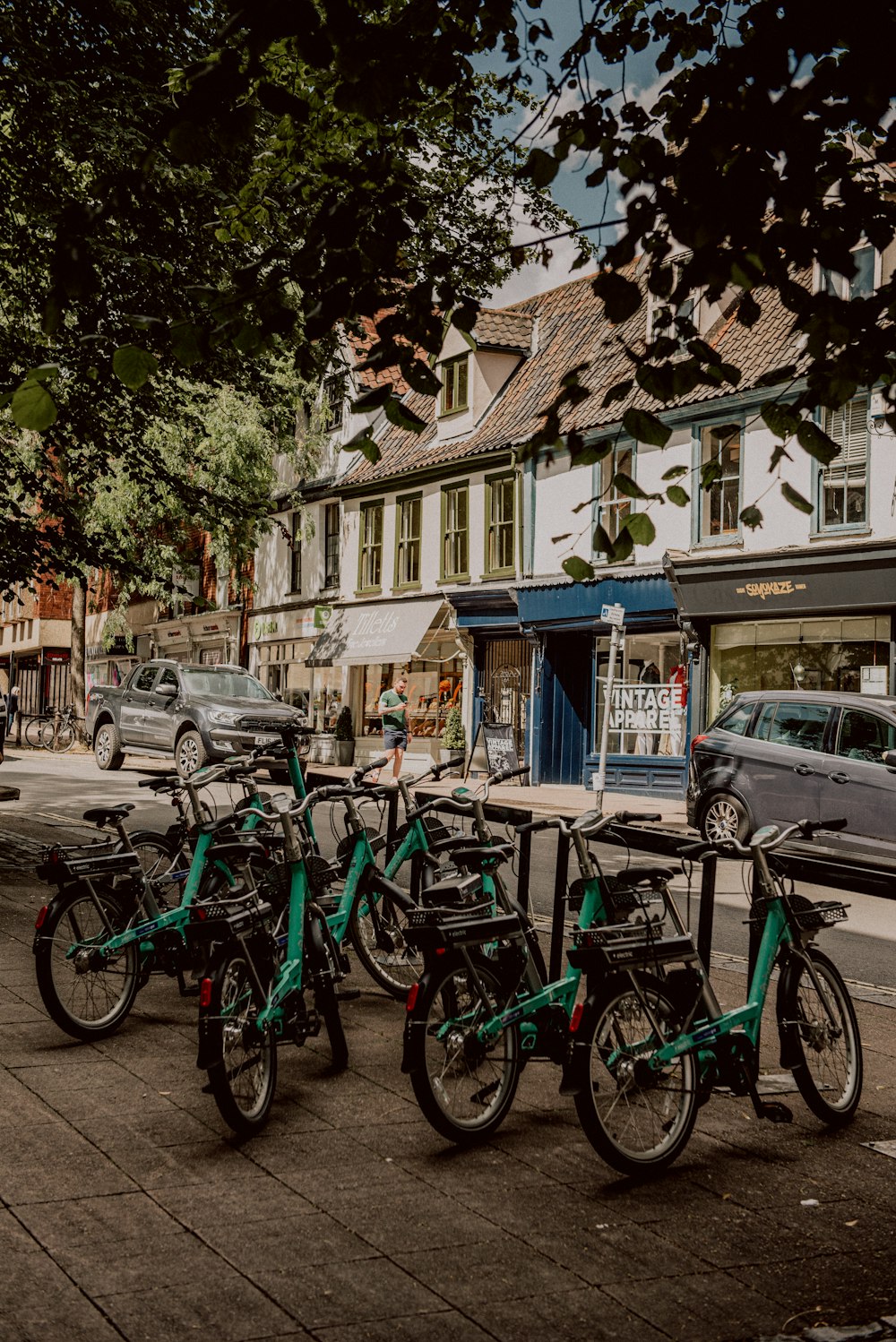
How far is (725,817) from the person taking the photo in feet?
51.4

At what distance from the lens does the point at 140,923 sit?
638 cm

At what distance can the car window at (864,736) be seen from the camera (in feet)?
46.8

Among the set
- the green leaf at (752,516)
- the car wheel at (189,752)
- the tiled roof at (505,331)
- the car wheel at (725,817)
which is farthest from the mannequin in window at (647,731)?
the green leaf at (752,516)

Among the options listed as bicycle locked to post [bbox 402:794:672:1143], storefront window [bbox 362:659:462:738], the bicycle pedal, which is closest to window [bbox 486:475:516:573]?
storefront window [bbox 362:659:462:738]

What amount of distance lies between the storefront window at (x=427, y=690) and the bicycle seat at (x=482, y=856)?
23313mm

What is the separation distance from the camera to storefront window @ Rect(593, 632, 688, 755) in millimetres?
23406

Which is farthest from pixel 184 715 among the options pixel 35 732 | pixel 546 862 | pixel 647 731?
pixel 35 732

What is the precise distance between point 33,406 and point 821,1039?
144 inches

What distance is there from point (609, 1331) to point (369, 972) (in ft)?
13.2

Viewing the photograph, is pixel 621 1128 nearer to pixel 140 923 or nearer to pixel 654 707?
pixel 140 923

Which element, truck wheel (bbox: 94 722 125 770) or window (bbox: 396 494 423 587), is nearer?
truck wheel (bbox: 94 722 125 770)

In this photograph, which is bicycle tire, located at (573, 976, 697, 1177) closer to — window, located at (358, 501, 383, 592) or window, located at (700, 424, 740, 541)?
window, located at (700, 424, 740, 541)

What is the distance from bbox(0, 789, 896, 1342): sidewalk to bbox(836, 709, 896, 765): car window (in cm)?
888

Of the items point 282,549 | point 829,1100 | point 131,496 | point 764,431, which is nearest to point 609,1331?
point 829,1100
